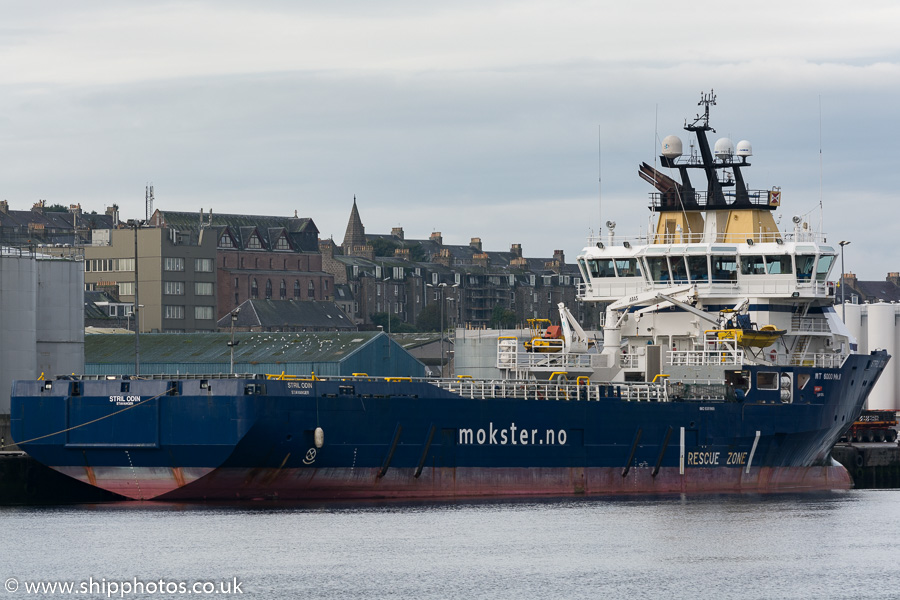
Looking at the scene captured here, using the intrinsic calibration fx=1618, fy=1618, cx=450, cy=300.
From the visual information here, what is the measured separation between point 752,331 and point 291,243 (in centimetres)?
13538

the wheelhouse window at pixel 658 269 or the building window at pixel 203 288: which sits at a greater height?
the building window at pixel 203 288

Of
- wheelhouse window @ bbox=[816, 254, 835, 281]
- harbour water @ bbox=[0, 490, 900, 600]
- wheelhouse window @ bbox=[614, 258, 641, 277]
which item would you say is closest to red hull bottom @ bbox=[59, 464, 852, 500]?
harbour water @ bbox=[0, 490, 900, 600]

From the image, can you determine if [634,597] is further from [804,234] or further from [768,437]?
[804,234]

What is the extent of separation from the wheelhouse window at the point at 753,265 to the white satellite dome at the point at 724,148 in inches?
193

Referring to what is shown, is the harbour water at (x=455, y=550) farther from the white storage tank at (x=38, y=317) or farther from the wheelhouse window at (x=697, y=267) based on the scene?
the white storage tank at (x=38, y=317)

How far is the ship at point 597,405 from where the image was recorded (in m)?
→ 47.9

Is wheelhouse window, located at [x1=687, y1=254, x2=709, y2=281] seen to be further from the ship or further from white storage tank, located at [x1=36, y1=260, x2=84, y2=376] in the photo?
white storage tank, located at [x1=36, y1=260, x2=84, y2=376]

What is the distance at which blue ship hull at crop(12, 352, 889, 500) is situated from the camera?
47469mm

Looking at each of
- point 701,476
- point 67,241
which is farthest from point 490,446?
point 67,241

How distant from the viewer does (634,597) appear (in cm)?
3494

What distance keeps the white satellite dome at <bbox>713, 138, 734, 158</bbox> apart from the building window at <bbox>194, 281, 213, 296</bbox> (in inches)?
3828

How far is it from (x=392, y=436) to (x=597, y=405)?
→ 293 inches

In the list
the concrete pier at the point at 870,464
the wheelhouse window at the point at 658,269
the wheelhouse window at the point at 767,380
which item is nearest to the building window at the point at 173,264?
the concrete pier at the point at 870,464

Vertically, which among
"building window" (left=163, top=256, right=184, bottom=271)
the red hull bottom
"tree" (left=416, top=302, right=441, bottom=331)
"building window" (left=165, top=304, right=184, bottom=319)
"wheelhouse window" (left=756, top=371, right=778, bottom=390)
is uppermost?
"building window" (left=163, top=256, right=184, bottom=271)
